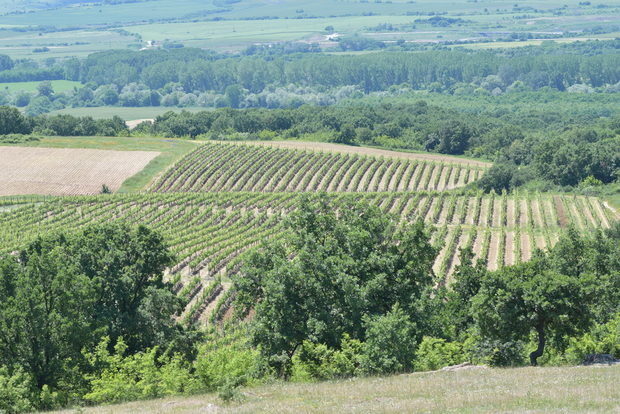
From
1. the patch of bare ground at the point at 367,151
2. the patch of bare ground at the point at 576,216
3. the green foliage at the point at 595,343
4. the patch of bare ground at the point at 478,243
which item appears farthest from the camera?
the patch of bare ground at the point at 367,151

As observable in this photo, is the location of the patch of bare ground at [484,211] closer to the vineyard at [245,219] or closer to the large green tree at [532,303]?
the vineyard at [245,219]

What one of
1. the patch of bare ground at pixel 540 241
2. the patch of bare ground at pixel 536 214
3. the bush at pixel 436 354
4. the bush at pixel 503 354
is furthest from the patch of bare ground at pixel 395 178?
the bush at pixel 503 354

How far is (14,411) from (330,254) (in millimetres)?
15460

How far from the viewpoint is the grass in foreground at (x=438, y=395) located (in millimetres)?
29875

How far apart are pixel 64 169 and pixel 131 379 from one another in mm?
87908

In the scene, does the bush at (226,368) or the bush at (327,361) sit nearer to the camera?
the bush at (226,368)

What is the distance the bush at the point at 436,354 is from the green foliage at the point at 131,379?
9.20 metres

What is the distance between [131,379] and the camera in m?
37.8

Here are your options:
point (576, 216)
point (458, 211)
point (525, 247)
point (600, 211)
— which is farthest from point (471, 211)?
point (525, 247)

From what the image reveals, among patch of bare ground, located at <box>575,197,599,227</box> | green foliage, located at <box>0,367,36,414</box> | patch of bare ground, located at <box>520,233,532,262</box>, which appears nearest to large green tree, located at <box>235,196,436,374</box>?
green foliage, located at <box>0,367,36,414</box>

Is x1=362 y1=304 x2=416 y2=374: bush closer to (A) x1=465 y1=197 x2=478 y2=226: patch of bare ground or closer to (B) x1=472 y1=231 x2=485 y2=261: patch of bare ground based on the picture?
(B) x1=472 y1=231 x2=485 y2=261: patch of bare ground

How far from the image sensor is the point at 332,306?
138 ft

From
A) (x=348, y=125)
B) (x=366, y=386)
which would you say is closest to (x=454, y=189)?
(x=348, y=125)

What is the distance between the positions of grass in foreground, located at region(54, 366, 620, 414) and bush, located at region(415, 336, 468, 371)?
114 inches
